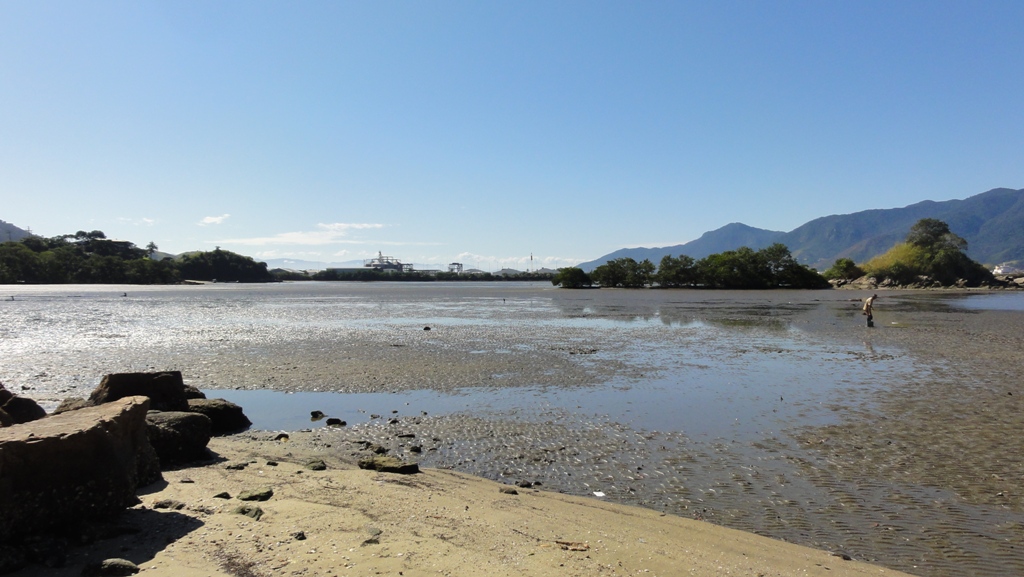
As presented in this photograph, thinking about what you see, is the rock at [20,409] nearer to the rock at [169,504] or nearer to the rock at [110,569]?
the rock at [169,504]

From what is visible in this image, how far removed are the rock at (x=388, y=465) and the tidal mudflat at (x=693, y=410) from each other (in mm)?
1200

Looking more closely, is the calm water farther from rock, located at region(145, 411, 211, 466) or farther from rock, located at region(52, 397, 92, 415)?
rock, located at region(52, 397, 92, 415)

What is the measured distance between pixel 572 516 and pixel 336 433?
6884 mm

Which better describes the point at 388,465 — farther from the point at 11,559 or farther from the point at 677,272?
the point at 677,272

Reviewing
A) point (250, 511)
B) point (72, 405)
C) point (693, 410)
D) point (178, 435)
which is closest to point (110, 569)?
point (250, 511)

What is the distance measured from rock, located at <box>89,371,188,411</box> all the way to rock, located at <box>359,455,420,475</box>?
4636mm

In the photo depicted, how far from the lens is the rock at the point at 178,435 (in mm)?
9195

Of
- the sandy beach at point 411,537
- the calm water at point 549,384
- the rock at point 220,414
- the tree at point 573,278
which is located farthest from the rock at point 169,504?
the tree at point 573,278

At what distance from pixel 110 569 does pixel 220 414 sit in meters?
7.98

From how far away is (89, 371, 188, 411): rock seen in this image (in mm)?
10578

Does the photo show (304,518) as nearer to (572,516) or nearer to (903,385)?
(572,516)

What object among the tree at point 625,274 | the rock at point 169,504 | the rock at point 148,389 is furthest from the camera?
the tree at point 625,274

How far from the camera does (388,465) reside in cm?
937

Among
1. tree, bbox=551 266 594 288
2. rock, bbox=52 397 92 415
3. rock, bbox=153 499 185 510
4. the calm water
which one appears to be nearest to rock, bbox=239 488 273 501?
rock, bbox=153 499 185 510
